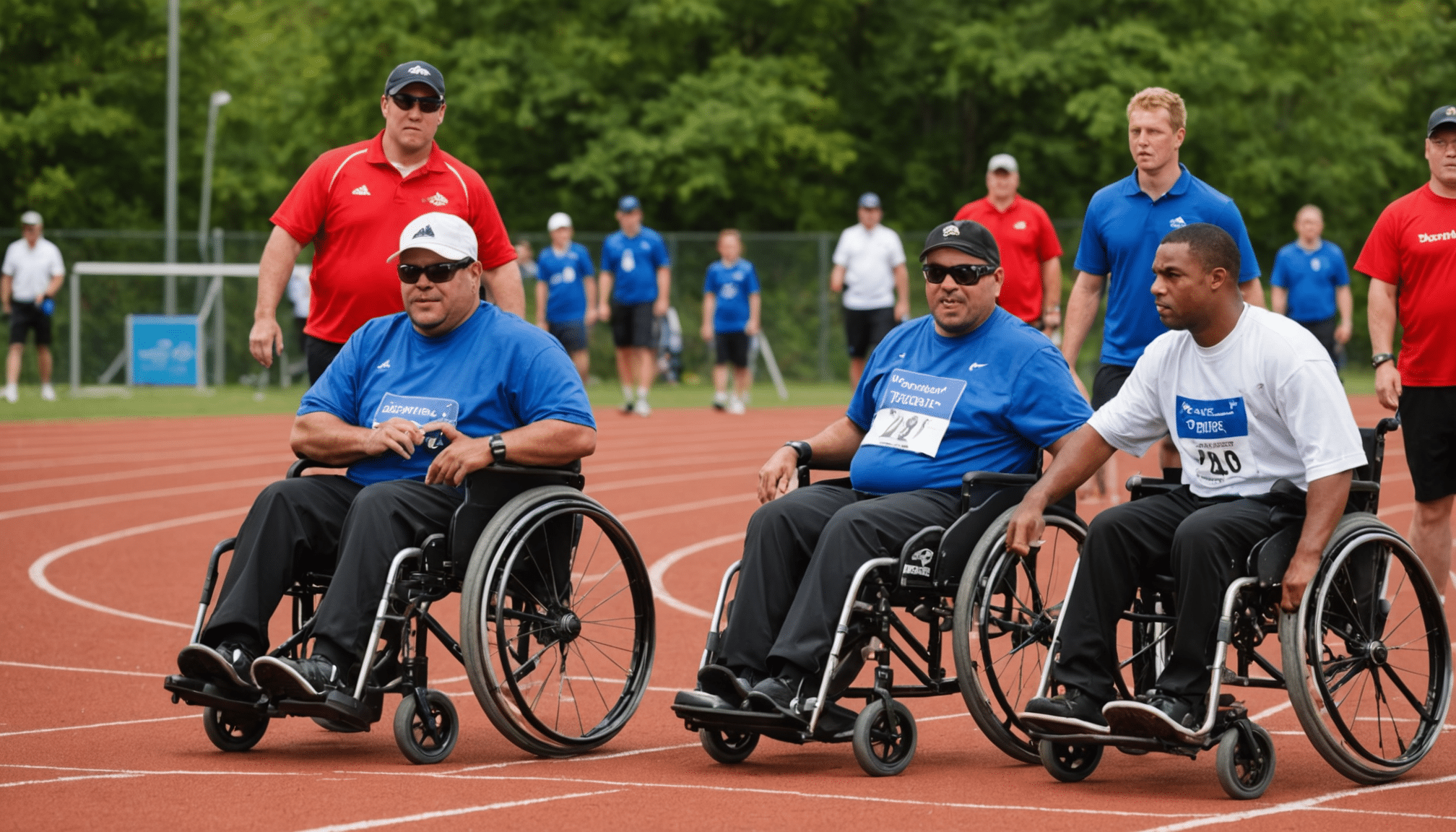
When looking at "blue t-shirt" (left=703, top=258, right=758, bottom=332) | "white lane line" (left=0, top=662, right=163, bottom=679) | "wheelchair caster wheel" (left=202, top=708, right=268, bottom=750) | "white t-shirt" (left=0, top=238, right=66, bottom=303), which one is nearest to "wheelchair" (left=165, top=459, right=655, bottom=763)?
"wheelchair caster wheel" (left=202, top=708, right=268, bottom=750)

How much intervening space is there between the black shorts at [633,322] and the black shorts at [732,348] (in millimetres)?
1537

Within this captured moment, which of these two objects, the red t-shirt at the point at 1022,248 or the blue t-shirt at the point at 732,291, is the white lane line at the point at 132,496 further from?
the blue t-shirt at the point at 732,291

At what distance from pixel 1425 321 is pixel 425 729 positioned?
387 centimetres

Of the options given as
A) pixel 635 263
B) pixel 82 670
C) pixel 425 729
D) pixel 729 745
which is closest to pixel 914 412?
pixel 729 745

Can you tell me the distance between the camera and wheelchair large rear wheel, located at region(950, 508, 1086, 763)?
4617 mm

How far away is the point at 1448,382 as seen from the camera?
6.58 metres

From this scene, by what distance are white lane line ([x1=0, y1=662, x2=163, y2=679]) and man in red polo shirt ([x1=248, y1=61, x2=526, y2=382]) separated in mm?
1094

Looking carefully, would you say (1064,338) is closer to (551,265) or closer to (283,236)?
(283,236)

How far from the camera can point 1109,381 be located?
691cm

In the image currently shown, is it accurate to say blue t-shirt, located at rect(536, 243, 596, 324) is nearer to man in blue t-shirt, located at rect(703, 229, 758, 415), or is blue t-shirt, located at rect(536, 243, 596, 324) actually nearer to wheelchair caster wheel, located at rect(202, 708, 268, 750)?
man in blue t-shirt, located at rect(703, 229, 758, 415)

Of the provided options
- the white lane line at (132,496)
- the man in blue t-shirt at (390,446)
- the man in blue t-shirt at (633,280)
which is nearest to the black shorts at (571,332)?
the man in blue t-shirt at (633,280)

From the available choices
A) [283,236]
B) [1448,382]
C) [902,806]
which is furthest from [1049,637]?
[283,236]

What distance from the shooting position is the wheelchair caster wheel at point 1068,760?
180 inches

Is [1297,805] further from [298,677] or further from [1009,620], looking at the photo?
[298,677]
